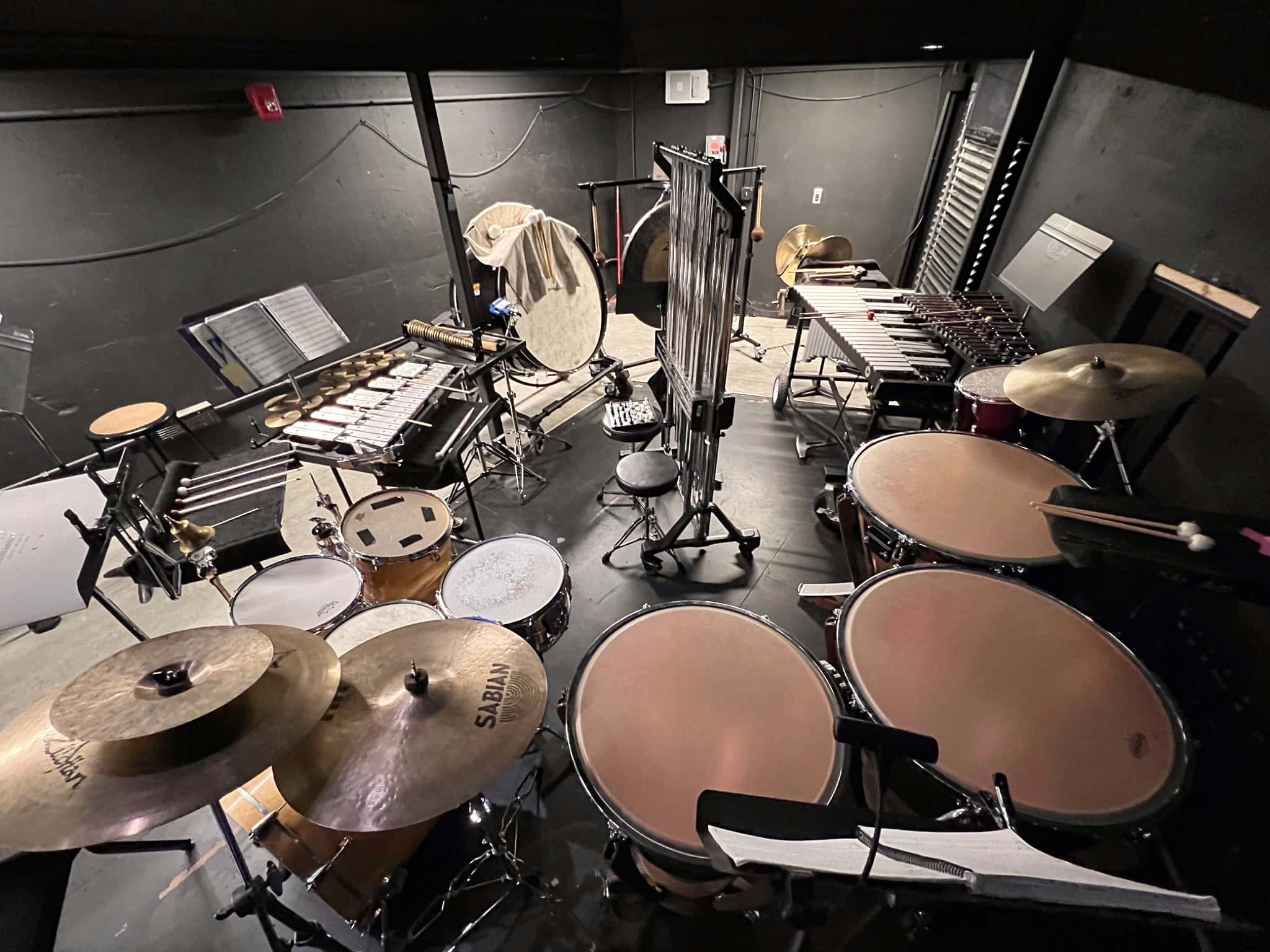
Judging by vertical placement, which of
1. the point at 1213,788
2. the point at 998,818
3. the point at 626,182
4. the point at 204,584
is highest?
the point at 626,182

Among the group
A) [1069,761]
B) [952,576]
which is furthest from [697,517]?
[1069,761]

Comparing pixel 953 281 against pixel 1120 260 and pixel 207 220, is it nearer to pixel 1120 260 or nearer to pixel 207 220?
pixel 1120 260

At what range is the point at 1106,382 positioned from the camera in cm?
208

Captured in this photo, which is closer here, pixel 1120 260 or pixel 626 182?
pixel 1120 260

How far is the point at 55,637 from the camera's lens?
123 inches

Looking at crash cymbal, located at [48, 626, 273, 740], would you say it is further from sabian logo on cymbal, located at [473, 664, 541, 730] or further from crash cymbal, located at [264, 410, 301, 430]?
crash cymbal, located at [264, 410, 301, 430]

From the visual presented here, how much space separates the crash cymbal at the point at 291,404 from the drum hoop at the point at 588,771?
8.44 feet

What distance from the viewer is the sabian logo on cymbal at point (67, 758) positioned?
1.25 meters

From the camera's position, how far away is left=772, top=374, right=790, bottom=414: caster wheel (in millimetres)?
5152

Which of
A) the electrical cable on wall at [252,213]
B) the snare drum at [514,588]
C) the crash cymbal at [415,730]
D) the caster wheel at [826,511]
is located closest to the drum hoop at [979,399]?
the caster wheel at [826,511]

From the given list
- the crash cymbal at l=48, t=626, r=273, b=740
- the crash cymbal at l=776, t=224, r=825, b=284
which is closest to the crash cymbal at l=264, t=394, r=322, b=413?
the crash cymbal at l=48, t=626, r=273, b=740

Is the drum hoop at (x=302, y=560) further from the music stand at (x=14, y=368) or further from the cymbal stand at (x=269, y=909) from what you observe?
the music stand at (x=14, y=368)

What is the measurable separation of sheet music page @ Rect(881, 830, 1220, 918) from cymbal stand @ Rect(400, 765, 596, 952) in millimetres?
1609

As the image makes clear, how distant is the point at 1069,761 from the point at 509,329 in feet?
12.8
